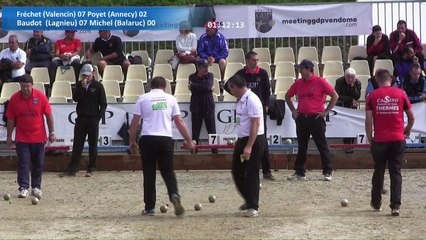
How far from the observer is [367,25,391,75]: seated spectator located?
22016 millimetres

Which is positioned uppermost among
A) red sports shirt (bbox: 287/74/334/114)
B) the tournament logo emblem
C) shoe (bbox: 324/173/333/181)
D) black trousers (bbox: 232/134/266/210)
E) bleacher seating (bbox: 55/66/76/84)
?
the tournament logo emblem

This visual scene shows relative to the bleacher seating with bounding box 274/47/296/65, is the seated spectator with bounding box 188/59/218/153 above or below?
below

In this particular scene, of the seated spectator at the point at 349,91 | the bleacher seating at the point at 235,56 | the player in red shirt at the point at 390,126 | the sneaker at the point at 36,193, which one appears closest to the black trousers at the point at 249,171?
the player in red shirt at the point at 390,126

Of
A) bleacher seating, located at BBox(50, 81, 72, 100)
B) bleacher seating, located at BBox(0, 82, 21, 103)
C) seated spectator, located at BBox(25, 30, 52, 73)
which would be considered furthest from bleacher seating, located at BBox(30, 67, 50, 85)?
bleacher seating, located at BBox(0, 82, 21, 103)

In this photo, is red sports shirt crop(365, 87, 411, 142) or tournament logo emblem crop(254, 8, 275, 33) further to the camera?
tournament logo emblem crop(254, 8, 275, 33)

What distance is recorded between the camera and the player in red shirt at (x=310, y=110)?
16.8 metres

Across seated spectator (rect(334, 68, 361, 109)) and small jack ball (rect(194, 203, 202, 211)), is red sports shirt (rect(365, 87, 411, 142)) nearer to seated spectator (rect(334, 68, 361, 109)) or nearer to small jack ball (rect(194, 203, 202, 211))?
small jack ball (rect(194, 203, 202, 211))

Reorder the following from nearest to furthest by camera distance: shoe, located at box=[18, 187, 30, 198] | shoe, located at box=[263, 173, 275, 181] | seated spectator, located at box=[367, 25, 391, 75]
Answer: shoe, located at box=[18, 187, 30, 198], shoe, located at box=[263, 173, 275, 181], seated spectator, located at box=[367, 25, 391, 75]

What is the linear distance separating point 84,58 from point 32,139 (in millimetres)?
7652

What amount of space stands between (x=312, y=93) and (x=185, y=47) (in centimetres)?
618

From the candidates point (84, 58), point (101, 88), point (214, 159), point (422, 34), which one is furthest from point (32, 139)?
point (422, 34)

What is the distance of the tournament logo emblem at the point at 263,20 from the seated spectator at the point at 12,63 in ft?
16.6

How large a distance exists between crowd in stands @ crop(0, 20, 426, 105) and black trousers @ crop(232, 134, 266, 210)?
6831 mm

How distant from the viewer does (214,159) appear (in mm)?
18844
